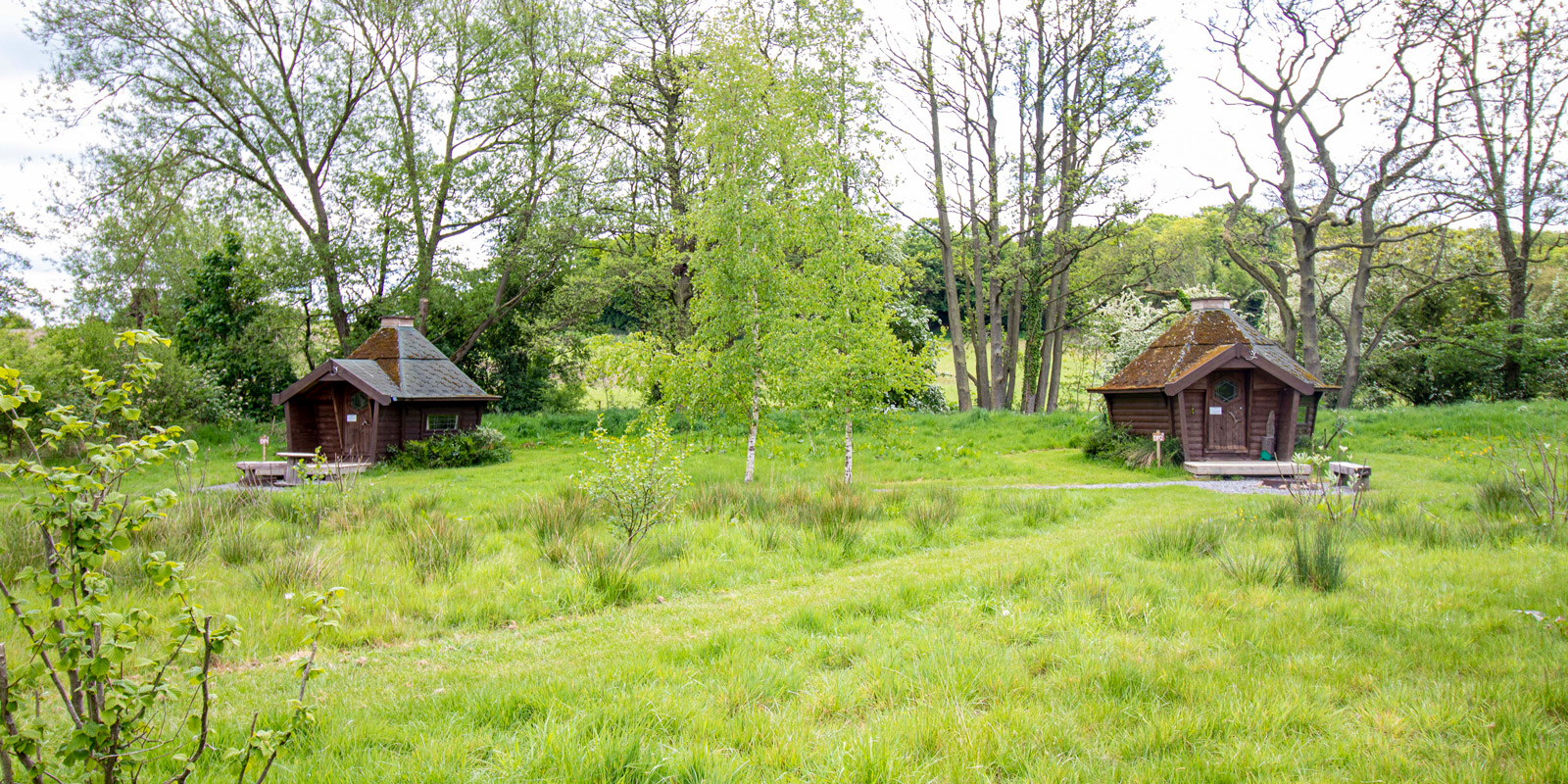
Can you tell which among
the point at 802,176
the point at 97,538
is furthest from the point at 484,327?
the point at 97,538

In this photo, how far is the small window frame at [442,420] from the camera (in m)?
21.1

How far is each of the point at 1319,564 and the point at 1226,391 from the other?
13146mm

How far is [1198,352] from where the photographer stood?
1864 centimetres

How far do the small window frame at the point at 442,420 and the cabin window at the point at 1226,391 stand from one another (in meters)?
18.5

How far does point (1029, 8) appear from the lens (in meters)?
25.8

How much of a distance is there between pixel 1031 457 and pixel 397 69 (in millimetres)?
23175

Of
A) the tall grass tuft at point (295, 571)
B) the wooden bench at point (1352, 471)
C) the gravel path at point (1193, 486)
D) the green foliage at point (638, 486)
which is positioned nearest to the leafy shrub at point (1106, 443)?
the gravel path at point (1193, 486)

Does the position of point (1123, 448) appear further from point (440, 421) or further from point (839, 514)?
point (440, 421)

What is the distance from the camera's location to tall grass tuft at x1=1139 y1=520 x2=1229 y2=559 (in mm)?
7449

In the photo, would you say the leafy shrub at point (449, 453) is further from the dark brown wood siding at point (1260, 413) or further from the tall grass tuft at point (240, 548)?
the dark brown wood siding at point (1260, 413)

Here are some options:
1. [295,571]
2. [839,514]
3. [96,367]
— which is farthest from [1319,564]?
[96,367]

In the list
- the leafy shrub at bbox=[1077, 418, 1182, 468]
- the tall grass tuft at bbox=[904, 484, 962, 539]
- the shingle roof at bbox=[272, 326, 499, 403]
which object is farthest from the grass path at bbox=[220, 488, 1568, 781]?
the shingle roof at bbox=[272, 326, 499, 403]

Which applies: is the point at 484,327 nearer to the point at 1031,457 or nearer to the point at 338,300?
the point at 338,300

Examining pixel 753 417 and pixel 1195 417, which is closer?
pixel 753 417
